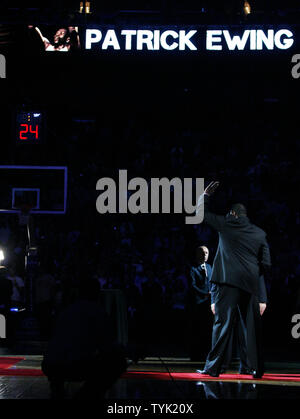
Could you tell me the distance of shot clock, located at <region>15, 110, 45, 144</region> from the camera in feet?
38.7

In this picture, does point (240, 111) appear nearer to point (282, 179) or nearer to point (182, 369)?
point (282, 179)

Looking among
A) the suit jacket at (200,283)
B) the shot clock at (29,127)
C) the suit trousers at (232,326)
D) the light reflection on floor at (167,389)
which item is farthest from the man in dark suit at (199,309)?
the shot clock at (29,127)

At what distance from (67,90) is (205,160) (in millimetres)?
5545

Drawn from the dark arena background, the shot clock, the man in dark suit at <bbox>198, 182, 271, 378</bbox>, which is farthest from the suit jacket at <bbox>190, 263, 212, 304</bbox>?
the shot clock

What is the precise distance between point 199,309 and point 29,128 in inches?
219

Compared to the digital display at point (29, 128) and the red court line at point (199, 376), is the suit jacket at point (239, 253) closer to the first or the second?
the red court line at point (199, 376)

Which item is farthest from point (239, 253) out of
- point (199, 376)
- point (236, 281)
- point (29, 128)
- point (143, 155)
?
point (143, 155)

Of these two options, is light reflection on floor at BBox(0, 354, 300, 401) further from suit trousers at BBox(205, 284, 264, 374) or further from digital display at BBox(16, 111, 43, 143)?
digital display at BBox(16, 111, 43, 143)

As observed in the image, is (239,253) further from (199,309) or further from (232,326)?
(199,309)

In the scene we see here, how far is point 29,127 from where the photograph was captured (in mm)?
11797

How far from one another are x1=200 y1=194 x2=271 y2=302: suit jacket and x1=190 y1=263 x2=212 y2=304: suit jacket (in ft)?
4.87

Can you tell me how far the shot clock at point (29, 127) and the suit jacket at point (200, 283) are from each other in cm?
508

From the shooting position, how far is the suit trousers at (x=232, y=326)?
21.3 ft
